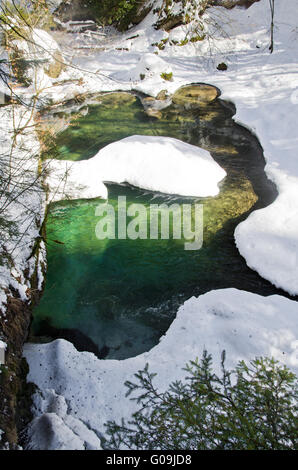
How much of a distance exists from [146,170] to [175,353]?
593 cm

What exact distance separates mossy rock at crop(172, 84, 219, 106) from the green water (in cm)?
448

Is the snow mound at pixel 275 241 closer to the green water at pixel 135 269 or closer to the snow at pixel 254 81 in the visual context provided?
the snow at pixel 254 81

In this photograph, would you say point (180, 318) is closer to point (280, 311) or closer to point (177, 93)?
point (280, 311)

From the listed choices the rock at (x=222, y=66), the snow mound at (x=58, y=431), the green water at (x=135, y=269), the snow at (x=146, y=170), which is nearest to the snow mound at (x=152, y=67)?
the rock at (x=222, y=66)

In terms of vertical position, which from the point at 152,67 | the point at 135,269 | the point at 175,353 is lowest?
the point at 175,353

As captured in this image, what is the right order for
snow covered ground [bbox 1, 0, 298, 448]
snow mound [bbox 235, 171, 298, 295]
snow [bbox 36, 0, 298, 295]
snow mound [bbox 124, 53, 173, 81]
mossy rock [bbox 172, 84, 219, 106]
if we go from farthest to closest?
1. snow mound [bbox 124, 53, 173, 81]
2. mossy rock [bbox 172, 84, 219, 106]
3. snow [bbox 36, 0, 298, 295]
4. snow mound [bbox 235, 171, 298, 295]
5. snow covered ground [bbox 1, 0, 298, 448]

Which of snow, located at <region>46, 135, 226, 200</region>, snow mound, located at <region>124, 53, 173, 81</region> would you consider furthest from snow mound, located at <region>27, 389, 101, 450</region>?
snow mound, located at <region>124, 53, 173, 81</region>

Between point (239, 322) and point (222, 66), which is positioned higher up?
point (222, 66)

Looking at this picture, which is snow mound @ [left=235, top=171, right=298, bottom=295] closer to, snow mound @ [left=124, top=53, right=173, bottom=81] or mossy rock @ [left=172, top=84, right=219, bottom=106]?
mossy rock @ [left=172, top=84, right=219, bottom=106]

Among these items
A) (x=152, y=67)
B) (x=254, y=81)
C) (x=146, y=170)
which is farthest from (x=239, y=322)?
(x=152, y=67)

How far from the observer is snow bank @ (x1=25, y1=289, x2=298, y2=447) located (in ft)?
15.8

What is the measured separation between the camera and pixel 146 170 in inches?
393

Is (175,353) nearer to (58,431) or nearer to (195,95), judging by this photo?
(58,431)

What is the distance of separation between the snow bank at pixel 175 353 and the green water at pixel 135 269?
0.37 meters
